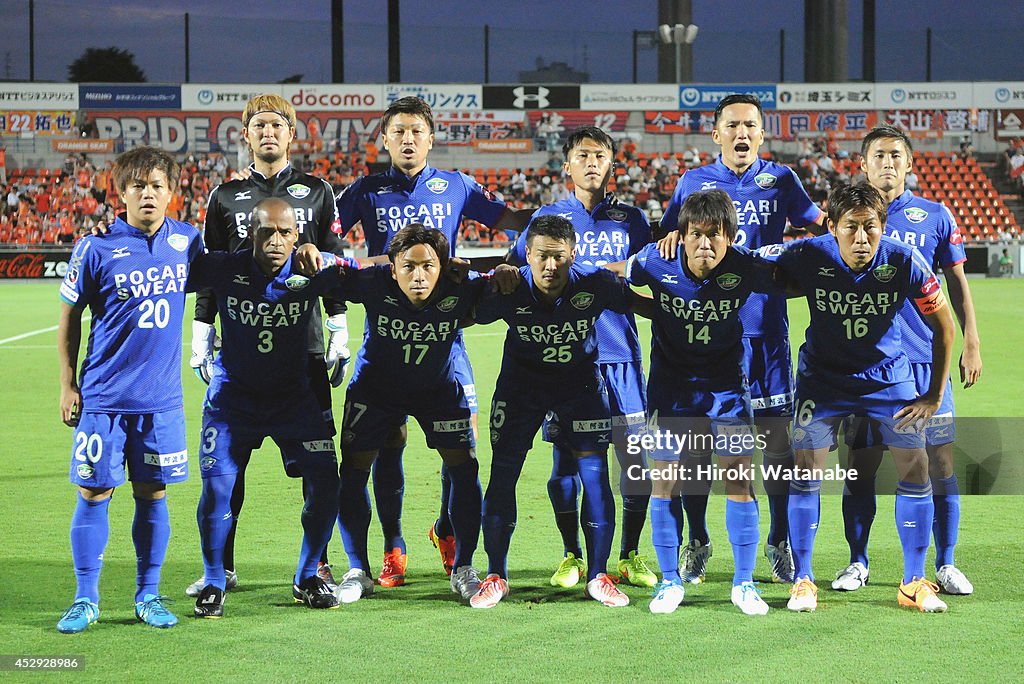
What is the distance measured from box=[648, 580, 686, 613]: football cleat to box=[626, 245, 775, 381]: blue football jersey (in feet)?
3.21

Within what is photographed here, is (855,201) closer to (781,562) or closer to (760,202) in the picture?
(760,202)

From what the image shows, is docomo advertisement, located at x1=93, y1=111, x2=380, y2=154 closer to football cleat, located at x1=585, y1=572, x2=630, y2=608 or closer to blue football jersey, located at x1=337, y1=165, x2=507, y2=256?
blue football jersey, located at x1=337, y1=165, x2=507, y2=256

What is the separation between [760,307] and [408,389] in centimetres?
191

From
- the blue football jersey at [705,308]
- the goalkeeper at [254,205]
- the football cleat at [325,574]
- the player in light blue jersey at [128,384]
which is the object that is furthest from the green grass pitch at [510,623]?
the blue football jersey at [705,308]

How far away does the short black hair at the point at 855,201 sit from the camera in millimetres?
4910

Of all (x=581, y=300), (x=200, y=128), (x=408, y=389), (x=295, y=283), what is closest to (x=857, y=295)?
(x=581, y=300)

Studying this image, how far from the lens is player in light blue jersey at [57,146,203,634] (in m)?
4.68

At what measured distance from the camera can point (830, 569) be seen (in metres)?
5.61

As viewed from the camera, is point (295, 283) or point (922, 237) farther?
point (922, 237)

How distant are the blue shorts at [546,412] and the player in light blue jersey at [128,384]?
1520mm

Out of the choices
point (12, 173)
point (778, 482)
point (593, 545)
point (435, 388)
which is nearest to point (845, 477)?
point (778, 482)

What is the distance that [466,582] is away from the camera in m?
5.12

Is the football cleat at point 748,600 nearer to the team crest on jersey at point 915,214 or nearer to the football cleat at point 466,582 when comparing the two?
the football cleat at point 466,582

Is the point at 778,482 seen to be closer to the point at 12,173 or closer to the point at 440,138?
the point at 440,138
